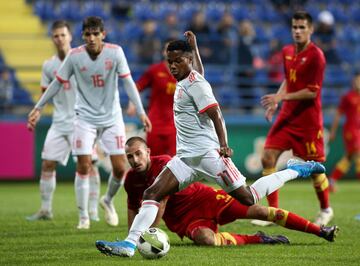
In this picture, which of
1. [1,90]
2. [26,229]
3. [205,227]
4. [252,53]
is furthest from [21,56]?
[205,227]

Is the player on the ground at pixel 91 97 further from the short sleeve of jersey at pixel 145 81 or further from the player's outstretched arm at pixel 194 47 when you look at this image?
the short sleeve of jersey at pixel 145 81

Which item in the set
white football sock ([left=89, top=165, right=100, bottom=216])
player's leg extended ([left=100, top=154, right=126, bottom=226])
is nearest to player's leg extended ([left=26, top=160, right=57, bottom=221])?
white football sock ([left=89, top=165, right=100, bottom=216])

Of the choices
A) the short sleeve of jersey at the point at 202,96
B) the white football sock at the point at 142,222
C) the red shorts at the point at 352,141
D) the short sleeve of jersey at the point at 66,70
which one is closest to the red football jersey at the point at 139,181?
the white football sock at the point at 142,222

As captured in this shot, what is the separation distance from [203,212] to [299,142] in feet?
8.20

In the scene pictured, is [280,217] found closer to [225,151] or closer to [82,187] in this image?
[225,151]

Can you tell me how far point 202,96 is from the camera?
7492mm

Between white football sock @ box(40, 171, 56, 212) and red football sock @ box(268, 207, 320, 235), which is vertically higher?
red football sock @ box(268, 207, 320, 235)

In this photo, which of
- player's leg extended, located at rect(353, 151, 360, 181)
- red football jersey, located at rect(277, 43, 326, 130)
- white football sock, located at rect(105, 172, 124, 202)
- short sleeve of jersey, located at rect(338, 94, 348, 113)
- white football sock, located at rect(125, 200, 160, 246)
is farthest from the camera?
player's leg extended, located at rect(353, 151, 360, 181)

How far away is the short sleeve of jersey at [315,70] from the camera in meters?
10.2

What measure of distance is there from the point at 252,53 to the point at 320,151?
1030 cm

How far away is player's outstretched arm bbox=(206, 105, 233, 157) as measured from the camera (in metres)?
7.25

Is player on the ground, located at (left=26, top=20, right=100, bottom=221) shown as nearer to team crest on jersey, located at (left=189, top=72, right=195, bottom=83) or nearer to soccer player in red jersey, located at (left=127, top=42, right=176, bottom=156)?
soccer player in red jersey, located at (left=127, top=42, right=176, bottom=156)

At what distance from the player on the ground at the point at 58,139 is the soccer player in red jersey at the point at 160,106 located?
1596 mm

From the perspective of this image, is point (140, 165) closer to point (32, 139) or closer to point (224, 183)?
point (224, 183)
